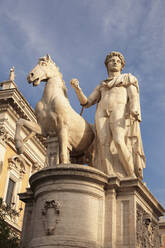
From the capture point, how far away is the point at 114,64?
34.1 feet

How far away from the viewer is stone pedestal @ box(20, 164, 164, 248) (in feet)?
24.5

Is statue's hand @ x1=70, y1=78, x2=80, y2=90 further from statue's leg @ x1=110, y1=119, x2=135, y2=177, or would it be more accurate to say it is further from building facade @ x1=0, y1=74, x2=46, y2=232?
building facade @ x1=0, y1=74, x2=46, y2=232

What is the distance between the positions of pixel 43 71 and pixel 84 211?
4.11m

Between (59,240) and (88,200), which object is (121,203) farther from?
(59,240)

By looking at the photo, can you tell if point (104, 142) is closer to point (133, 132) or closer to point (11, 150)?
point (133, 132)

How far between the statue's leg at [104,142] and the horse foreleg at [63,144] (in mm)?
882

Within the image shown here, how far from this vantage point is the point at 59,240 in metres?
7.26

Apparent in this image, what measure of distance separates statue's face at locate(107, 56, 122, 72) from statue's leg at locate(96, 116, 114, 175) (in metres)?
1.55

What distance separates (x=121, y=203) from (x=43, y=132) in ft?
8.71

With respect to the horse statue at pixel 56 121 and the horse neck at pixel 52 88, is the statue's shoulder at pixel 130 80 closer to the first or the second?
the horse statue at pixel 56 121

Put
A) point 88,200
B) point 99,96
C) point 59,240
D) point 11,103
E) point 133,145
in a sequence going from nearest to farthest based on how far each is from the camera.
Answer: point 59,240
point 88,200
point 133,145
point 99,96
point 11,103

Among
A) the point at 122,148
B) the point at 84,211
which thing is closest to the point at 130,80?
the point at 122,148

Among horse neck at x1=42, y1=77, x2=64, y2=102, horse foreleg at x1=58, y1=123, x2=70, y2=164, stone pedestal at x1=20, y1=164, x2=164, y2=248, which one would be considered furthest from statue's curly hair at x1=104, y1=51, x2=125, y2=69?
stone pedestal at x1=20, y1=164, x2=164, y2=248

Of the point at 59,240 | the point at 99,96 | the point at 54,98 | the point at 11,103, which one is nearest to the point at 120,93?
the point at 99,96
